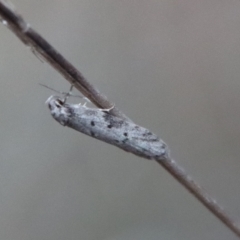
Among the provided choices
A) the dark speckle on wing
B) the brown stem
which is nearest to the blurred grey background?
the dark speckle on wing

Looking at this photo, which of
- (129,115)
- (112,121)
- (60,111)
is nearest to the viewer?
(112,121)

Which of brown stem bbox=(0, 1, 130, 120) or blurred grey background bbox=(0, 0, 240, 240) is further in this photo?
blurred grey background bbox=(0, 0, 240, 240)

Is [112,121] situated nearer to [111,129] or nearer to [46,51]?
[111,129]

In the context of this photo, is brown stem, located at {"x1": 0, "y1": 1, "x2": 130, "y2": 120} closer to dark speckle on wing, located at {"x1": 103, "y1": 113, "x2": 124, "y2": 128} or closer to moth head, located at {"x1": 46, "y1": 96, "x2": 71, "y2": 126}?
dark speckle on wing, located at {"x1": 103, "y1": 113, "x2": 124, "y2": 128}

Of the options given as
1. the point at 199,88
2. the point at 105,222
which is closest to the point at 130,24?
Result: the point at 199,88

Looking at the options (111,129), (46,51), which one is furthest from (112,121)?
(46,51)

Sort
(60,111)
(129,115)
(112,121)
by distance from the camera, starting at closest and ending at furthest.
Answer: (112,121) → (60,111) → (129,115)

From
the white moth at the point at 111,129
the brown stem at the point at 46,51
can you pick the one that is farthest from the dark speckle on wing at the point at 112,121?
the brown stem at the point at 46,51
